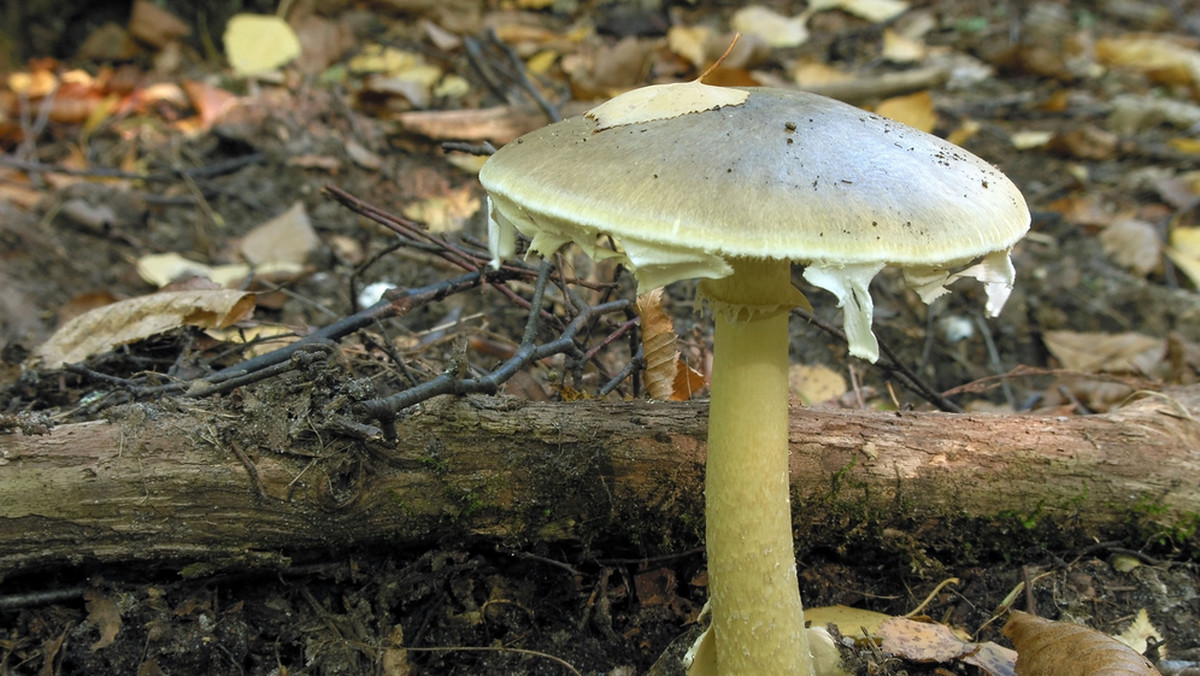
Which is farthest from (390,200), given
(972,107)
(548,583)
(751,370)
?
(972,107)

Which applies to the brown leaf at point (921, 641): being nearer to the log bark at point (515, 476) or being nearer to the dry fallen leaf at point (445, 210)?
the log bark at point (515, 476)

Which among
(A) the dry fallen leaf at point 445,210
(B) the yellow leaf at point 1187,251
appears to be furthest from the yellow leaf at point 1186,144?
(A) the dry fallen leaf at point 445,210

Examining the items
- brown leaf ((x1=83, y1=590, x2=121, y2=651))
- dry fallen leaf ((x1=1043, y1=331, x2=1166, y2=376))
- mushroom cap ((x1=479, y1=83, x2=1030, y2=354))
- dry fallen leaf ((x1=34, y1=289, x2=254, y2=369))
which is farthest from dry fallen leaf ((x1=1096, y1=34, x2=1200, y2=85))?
brown leaf ((x1=83, y1=590, x2=121, y2=651))

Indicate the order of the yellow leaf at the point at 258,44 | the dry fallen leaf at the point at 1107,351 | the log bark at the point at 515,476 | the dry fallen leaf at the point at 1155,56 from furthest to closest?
the dry fallen leaf at the point at 1155,56 → the yellow leaf at the point at 258,44 → the dry fallen leaf at the point at 1107,351 → the log bark at the point at 515,476

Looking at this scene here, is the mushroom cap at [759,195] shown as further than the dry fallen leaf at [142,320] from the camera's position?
No

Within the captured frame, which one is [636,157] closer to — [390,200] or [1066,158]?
[390,200]

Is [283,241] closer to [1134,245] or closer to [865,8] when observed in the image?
[1134,245]
